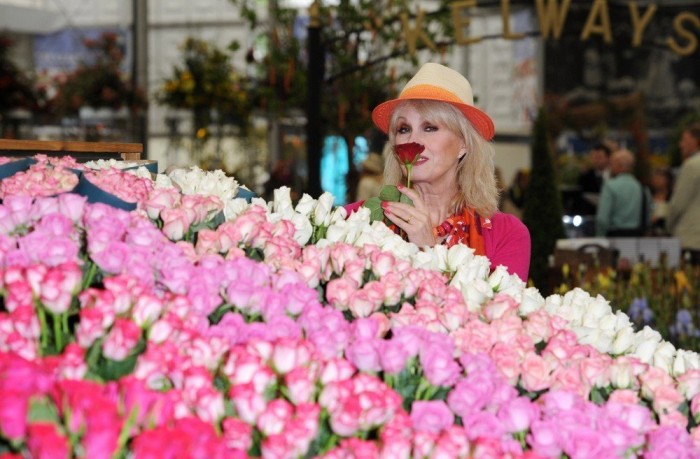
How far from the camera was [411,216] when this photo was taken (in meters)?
1.97

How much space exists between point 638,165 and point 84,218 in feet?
35.4

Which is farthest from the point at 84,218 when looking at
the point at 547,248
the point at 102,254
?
the point at 547,248

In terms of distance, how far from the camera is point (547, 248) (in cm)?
717

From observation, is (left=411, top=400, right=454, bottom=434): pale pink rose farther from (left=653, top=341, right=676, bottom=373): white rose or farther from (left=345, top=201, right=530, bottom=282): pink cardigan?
(left=345, top=201, right=530, bottom=282): pink cardigan

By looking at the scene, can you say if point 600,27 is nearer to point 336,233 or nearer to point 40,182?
point 336,233

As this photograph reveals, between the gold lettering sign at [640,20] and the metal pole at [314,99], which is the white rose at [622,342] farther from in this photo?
the gold lettering sign at [640,20]

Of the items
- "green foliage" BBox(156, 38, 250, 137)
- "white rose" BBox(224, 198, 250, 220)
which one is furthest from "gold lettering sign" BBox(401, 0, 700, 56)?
"white rose" BBox(224, 198, 250, 220)

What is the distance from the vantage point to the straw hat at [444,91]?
2.40m

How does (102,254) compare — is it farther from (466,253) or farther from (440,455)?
(466,253)

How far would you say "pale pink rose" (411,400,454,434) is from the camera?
3.26ft

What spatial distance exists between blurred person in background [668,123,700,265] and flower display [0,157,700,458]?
560 cm

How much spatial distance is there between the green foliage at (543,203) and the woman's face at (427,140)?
15.3 feet

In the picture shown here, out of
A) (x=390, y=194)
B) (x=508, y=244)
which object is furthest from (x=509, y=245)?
(x=390, y=194)

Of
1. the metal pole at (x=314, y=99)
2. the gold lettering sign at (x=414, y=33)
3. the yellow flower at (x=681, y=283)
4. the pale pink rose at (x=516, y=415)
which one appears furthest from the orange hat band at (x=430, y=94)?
the gold lettering sign at (x=414, y=33)
